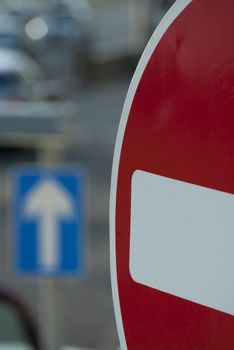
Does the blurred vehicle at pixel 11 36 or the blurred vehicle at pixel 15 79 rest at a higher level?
the blurred vehicle at pixel 11 36

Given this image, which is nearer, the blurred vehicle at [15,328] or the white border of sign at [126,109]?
the white border of sign at [126,109]

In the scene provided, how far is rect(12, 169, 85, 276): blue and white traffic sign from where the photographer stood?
640 cm

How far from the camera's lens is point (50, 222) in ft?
21.1

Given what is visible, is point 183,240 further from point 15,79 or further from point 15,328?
point 15,79

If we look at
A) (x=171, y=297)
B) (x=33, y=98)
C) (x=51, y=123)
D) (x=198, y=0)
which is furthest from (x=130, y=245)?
(x=33, y=98)

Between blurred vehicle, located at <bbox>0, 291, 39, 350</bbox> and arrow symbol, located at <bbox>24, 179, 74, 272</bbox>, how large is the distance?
0.60m

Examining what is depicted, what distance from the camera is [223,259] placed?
165 centimetres

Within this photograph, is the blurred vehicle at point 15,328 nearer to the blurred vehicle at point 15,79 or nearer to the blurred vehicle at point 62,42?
the blurred vehicle at point 15,79

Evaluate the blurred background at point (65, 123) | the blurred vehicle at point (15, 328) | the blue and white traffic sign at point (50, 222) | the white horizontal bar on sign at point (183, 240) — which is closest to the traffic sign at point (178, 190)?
the white horizontal bar on sign at point (183, 240)

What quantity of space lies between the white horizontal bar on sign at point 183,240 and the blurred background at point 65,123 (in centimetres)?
298

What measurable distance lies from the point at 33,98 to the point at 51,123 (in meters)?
12.6

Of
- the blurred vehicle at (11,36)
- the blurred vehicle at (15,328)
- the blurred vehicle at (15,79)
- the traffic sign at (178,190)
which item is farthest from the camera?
the blurred vehicle at (11,36)

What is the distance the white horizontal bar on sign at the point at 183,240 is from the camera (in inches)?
65.2

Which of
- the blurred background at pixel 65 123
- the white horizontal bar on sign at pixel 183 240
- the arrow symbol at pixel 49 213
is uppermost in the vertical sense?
the white horizontal bar on sign at pixel 183 240
